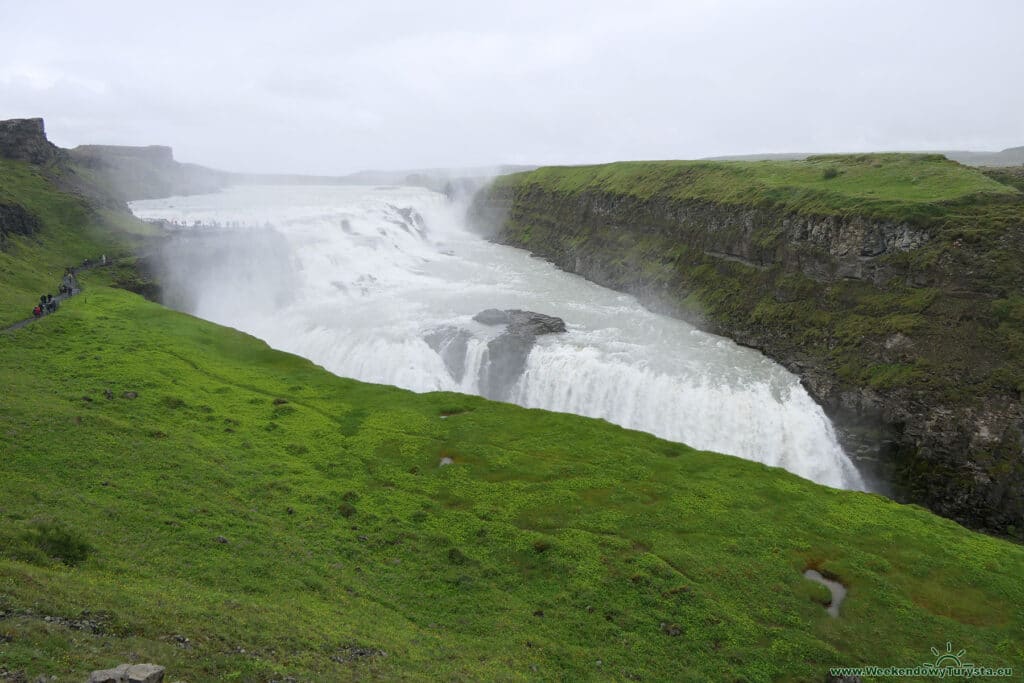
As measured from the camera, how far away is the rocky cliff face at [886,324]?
31719 mm

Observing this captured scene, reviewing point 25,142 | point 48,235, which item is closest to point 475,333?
point 48,235

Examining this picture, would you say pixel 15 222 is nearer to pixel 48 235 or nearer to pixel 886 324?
pixel 48 235

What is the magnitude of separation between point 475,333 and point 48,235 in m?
45.0

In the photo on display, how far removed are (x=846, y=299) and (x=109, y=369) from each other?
4680cm

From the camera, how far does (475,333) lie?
45.1 m

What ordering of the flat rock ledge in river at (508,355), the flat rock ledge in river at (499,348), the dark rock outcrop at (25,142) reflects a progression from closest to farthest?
1. the flat rock ledge in river at (508,355)
2. the flat rock ledge in river at (499,348)
3. the dark rock outcrop at (25,142)

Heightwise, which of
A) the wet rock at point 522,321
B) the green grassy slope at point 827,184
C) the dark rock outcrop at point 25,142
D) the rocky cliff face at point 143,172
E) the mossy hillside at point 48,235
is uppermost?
the rocky cliff face at point 143,172

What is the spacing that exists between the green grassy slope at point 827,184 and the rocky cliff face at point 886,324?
4.54 feet

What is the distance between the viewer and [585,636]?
16.4 m

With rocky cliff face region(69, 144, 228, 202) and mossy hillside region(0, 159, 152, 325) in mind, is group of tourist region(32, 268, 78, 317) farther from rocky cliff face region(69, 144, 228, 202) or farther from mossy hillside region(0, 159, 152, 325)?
rocky cliff face region(69, 144, 228, 202)

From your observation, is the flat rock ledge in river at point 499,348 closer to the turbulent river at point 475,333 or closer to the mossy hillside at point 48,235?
the turbulent river at point 475,333

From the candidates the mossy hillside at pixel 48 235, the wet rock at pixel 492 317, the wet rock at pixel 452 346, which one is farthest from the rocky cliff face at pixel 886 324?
the mossy hillside at pixel 48 235

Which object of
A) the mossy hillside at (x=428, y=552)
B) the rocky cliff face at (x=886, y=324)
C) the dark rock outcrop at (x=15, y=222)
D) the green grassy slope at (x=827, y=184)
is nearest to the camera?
the mossy hillside at (x=428, y=552)

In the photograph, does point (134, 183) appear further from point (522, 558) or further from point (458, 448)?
point (522, 558)
